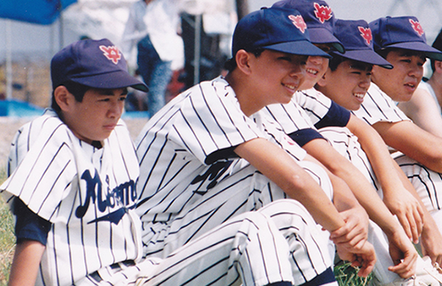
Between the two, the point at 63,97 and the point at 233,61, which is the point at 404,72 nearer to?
the point at 233,61

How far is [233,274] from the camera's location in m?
1.85

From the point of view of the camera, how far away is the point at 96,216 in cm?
188

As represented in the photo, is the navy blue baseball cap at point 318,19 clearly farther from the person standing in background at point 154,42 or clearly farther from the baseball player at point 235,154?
the person standing in background at point 154,42

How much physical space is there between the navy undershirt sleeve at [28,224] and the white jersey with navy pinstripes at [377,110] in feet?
6.20

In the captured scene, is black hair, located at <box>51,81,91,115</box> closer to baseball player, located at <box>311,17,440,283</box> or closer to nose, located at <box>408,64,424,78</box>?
baseball player, located at <box>311,17,440,283</box>

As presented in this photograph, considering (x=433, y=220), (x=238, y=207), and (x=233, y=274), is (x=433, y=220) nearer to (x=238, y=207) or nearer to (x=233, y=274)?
(x=238, y=207)

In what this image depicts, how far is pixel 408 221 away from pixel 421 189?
408mm

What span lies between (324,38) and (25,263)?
169cm

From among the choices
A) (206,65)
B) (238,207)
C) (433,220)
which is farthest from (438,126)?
(206,65)

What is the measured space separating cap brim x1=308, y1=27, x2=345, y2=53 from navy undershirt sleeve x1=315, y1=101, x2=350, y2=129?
0.28m

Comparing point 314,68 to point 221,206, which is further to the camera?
point 314,68

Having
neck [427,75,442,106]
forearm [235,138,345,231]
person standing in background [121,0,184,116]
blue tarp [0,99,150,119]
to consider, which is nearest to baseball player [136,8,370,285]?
forearm [235,138,345,231]

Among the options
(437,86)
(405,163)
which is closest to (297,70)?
(405,163)

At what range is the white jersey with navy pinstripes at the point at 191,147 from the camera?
2.14 m
